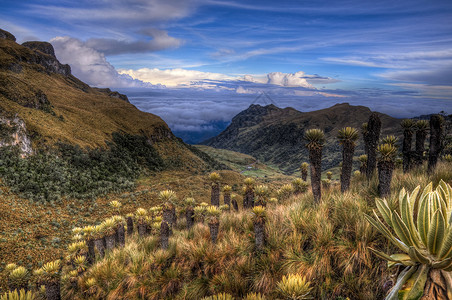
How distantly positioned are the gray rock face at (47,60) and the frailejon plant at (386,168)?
98520 mm

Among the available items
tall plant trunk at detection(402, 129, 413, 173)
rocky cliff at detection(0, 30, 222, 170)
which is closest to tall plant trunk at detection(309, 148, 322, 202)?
tall plant trunk at detection(402, 129, 413, 173)

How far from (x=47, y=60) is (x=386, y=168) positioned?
115 m

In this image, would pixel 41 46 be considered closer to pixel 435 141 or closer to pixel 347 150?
pixel 347 150

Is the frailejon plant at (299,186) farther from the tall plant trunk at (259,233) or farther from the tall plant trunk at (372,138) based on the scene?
the tall plant trunk at (259,233)

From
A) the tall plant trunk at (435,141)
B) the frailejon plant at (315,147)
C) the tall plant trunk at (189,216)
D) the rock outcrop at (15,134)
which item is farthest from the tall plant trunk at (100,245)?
the rock outcrop at (15,134)

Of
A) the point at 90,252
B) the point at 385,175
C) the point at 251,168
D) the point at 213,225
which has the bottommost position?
the point at 251,168

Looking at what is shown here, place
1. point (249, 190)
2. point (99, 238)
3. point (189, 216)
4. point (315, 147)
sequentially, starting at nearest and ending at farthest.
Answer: point (315, 147)
point (99, 238)
point (189, 216)
point (249, 190)

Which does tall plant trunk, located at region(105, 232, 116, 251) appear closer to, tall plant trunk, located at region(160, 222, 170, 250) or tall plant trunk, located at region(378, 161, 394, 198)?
tall plant trunk, located at region(160, 222, 170, 250)

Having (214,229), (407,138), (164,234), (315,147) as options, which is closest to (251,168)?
(407,138)

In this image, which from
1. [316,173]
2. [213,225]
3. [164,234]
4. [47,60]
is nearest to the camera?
[213,225]

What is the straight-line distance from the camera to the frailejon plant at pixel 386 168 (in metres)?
6.66

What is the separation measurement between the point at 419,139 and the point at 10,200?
95.7 feet

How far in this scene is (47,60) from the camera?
88062mm

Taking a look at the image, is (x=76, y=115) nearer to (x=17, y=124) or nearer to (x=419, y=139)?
(x=17, y=124)
